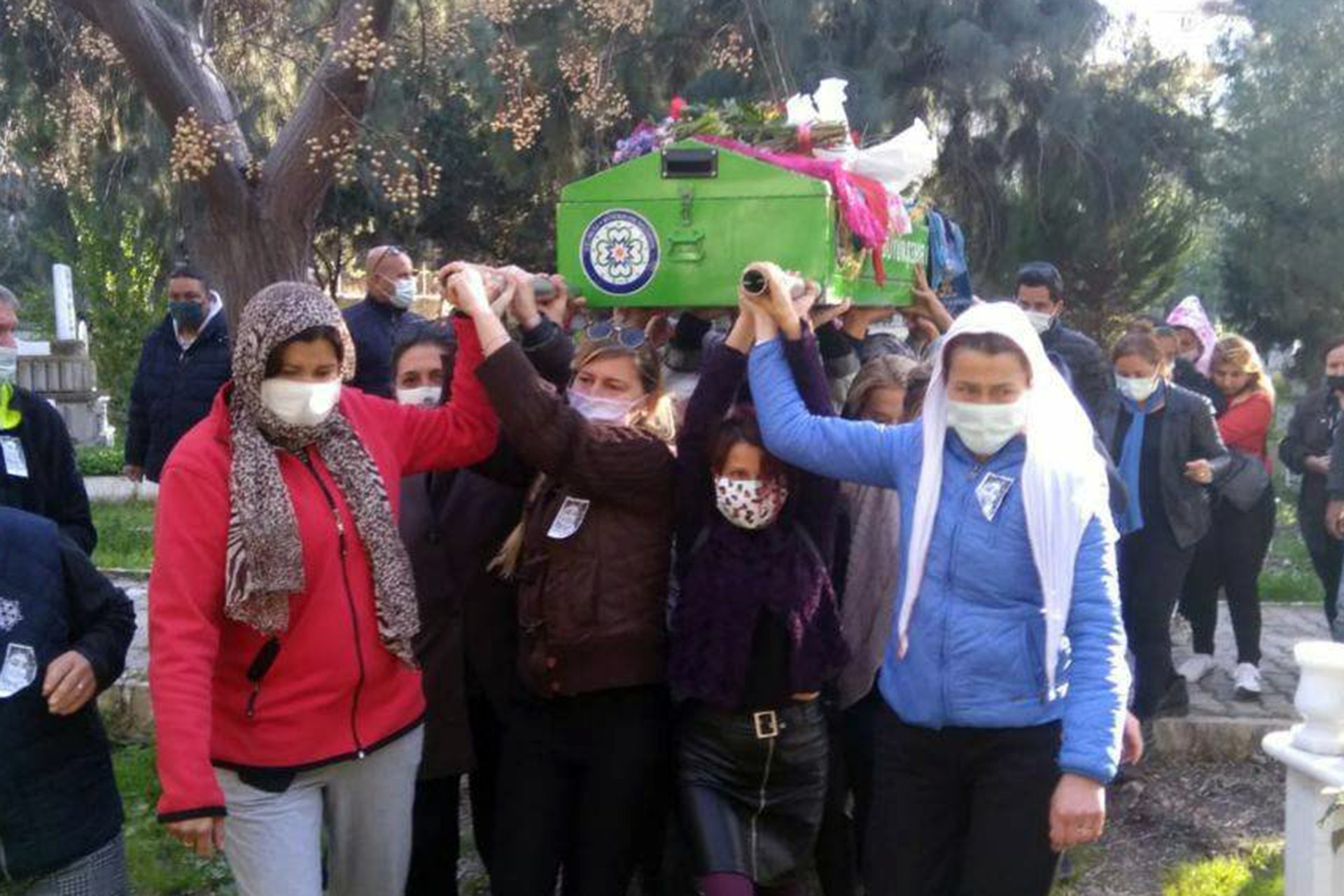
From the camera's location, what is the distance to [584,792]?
3.46 meters

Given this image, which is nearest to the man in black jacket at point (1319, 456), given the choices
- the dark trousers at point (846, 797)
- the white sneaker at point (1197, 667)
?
the white sneaker at point (1197, 667)

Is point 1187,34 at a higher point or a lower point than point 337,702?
higher

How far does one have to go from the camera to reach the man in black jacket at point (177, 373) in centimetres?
694

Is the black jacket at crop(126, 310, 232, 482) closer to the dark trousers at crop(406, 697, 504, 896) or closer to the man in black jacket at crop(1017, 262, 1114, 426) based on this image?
the dark trousers at crop(406, 697, 504, 896)

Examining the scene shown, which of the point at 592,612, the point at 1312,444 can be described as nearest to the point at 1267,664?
the point at 1312,444

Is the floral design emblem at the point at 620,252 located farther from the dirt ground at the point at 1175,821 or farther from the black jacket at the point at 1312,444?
the black jacket at the point at 1312,444

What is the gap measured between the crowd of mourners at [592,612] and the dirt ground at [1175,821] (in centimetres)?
125

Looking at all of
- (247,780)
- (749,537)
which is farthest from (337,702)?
(749,537)

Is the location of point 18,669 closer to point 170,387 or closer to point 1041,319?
point 1041,319

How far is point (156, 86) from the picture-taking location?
7629 mm

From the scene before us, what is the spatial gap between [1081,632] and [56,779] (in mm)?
2195

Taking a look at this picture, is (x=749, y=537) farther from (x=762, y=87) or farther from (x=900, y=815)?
(x=762, y=87)

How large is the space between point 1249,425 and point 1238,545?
74 centimetres

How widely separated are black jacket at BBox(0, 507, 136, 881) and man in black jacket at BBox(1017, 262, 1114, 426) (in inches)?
151
